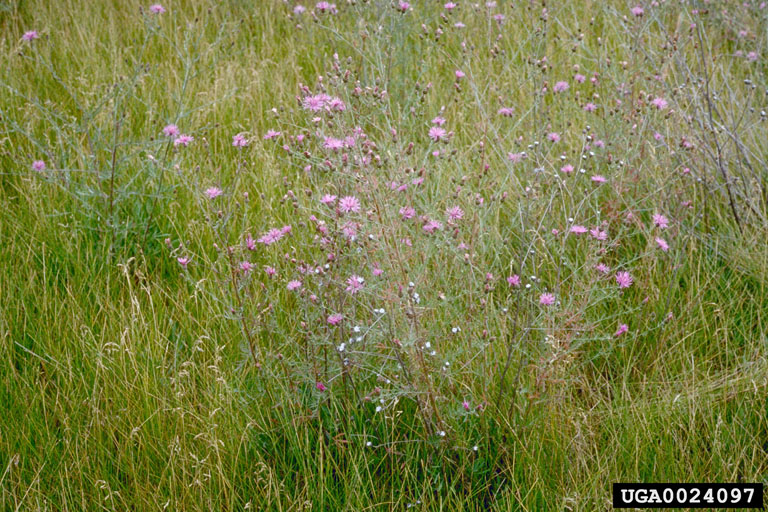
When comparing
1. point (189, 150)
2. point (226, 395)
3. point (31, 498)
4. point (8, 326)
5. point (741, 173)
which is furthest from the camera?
point (189, 150)

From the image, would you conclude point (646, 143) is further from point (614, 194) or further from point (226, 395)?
point (226, 395)

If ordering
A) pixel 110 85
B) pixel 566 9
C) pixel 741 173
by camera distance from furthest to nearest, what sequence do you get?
Answer: pixel 566 9 < pixel 110 85 < pixel 741 173

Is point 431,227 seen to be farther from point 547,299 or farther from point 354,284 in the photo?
point 547,299

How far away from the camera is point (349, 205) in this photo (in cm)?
183

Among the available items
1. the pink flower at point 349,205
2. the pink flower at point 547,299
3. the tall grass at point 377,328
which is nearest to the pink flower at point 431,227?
the tall grass at point 377,328

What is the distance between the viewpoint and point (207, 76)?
3.81 m

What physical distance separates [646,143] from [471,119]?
885 millimetres

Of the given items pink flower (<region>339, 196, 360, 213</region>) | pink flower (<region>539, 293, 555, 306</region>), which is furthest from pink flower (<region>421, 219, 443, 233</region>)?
pink flower (<region>539, 293, 555, 306</region>)

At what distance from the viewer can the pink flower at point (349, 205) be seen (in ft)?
5.96

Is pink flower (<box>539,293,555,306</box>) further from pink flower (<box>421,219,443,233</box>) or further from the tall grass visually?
pink flower (<box>421,219,443,233</box>)

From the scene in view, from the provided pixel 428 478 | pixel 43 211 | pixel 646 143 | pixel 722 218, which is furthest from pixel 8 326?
pixel 722 218

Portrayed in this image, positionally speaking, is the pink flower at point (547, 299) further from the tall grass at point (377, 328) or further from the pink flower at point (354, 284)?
the pink flower at point (354, 284)

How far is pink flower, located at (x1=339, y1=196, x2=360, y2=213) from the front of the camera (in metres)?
1.82

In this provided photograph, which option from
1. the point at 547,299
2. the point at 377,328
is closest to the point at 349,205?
the point at 377,328
